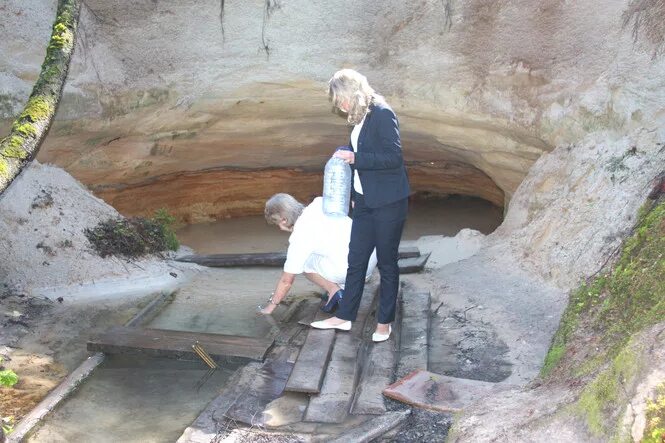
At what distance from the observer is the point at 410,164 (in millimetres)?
10812

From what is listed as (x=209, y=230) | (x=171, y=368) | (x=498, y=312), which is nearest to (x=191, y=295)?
(x=171, y=368)

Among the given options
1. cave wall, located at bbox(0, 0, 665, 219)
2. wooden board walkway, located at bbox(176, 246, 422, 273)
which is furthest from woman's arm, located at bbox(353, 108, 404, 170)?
wooden board walkway, located at bbox(176, 246, 422, 273)

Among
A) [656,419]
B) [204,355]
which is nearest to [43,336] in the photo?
[204,355]

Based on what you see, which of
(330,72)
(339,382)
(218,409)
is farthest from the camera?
(330,72)

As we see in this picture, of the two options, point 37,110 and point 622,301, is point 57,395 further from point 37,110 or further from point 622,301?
point 622,301

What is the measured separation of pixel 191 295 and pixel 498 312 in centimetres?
280

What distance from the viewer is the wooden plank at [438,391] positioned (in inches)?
144

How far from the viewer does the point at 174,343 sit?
4.83 meters

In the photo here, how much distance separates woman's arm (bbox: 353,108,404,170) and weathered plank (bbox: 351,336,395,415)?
1188 mm

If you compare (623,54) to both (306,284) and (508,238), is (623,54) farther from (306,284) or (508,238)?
(306,284)

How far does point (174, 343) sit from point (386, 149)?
2.00 m

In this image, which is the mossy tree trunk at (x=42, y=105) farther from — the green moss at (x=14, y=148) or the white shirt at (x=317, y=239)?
the white shirt at (x=317, y=239)

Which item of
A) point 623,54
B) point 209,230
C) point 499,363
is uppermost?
point 623,54

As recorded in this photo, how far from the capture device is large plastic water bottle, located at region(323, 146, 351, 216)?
4.68m
